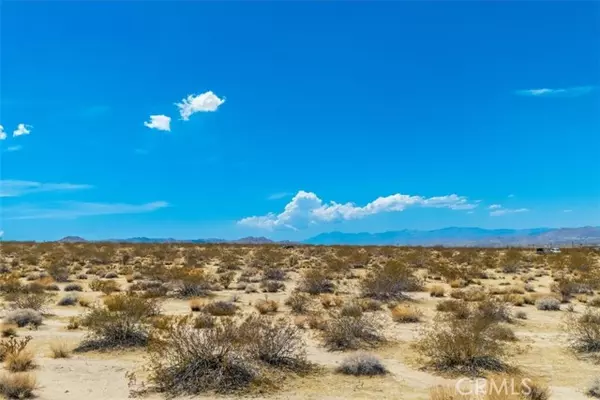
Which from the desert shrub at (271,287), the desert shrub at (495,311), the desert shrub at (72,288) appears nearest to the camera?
the desert shrub at (495,311)

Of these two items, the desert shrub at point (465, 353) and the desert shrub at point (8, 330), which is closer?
the desert shrub at point (465, 353)

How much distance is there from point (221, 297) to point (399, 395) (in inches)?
573

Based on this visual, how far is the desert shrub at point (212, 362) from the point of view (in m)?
9.80

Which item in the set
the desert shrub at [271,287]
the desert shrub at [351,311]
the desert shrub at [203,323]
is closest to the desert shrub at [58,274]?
the desert shrub at [271,287]

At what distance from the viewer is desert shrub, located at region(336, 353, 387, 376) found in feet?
35.8

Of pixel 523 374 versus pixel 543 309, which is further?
pixel 543 309

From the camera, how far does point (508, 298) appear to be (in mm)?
20906

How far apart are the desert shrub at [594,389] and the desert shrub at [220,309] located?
1124 cm

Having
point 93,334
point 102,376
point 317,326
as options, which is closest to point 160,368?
point 102,376

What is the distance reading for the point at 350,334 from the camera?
44.0 feet

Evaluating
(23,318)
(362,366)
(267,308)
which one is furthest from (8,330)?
(362,366)

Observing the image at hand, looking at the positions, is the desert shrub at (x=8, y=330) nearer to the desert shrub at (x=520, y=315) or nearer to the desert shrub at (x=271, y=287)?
the desert shrub at (x=271, y=287)

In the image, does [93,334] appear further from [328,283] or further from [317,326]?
[328,283]

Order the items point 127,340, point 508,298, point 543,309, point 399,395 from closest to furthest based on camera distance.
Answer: point 399,395 → point 127,340 → point 543,309 → point 508,298
